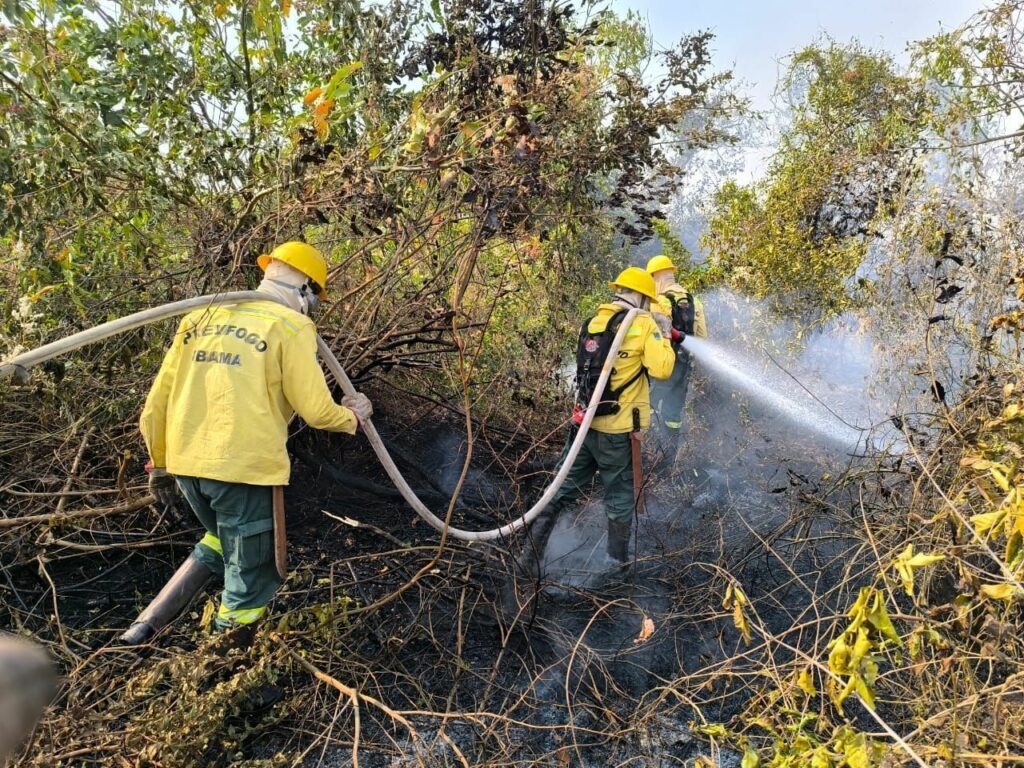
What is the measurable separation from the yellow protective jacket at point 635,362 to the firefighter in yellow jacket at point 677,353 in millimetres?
1559

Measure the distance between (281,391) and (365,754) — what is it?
4.89ft

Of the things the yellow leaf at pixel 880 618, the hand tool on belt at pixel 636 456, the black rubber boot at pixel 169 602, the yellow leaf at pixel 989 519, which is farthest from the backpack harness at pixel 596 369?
the yellow leaf at pixel 880 618

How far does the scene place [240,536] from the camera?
3057 mm

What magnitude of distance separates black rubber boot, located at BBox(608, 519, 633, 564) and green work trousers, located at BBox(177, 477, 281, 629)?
2142 millimetres

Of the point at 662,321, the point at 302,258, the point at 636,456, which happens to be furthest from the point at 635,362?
the point at 302,258

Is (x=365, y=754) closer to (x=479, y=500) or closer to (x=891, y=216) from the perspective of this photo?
(x=479, y=500)

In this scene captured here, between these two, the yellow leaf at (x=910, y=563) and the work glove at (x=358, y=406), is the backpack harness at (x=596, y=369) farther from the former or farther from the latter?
the yellow leaf at (x=910, y=563)

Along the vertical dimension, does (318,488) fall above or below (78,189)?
below

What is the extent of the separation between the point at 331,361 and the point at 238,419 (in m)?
0.53

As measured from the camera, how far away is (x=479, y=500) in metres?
5.13

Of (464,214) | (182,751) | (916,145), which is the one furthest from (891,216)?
(182,751)

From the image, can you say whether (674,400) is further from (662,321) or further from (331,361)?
(331,361)

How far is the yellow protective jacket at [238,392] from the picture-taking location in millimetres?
2977

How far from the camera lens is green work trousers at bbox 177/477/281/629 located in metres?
3.04
